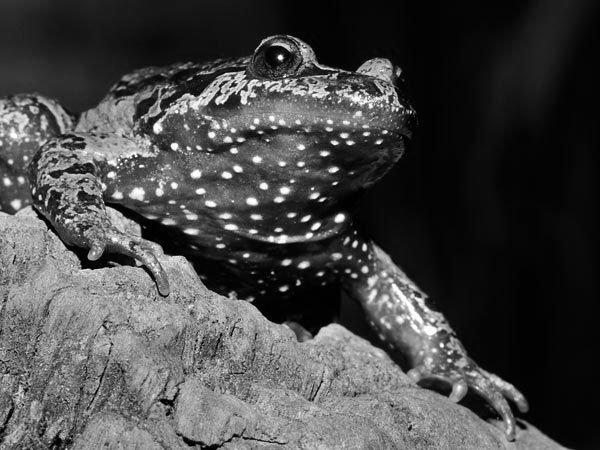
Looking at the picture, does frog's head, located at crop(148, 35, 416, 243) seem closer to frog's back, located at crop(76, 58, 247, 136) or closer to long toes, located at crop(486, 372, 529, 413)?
frog's back, located at crop(76, 58, 247, 136)

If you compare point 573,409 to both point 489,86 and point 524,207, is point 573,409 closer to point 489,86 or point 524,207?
point 524,207

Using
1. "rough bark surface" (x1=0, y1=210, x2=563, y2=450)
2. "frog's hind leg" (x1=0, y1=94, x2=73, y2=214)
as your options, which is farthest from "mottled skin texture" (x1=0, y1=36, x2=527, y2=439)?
"rough bark surface" (x1=0, y1=210, x2=563, y2=450)

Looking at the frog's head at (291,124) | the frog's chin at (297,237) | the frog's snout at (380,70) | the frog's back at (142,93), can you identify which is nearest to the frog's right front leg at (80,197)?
the frog's back at (142,93)

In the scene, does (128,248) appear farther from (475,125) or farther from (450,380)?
(475,125)

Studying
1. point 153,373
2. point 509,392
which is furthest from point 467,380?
point 153,373

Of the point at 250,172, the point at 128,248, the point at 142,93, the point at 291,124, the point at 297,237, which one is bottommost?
the point at 297,237

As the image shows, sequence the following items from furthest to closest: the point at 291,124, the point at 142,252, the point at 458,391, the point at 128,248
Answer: the point at 458,391, the point at 291,124, the point at 128,248, the point at 142,252
